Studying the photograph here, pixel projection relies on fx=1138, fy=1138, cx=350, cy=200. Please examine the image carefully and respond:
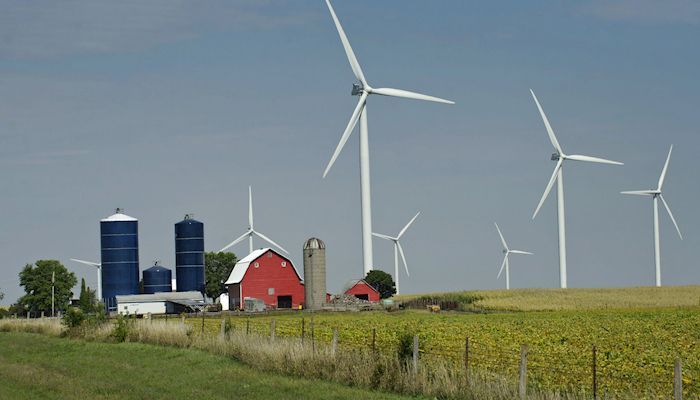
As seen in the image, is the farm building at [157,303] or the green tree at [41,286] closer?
the farm building at [157,303]

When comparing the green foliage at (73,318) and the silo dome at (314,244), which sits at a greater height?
the silo dome at (314,244)

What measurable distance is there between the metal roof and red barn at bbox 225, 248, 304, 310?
4240 millimetres

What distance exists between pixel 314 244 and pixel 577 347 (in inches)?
2590

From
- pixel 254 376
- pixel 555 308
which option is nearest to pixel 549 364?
pixel 254 376

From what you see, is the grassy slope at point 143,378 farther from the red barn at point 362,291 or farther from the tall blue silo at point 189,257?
the tall blue silo at point 189,257

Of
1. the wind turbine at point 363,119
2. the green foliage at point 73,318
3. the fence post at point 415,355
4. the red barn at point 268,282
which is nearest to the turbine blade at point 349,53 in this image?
the wind turbine at point 363,119

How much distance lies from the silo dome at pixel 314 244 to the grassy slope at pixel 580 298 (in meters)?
12.5

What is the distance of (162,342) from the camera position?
143ft

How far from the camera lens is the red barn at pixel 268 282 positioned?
342 ft

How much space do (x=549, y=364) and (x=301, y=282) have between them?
252 feet

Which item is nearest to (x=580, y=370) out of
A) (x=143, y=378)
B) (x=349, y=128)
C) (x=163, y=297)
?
(x=143, y=378)

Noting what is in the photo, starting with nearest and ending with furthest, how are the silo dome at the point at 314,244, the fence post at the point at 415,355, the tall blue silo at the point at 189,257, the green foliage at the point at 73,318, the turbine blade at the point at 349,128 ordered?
1. the fence post at the point at 415,355
2. the green foliage at the point at 73,318
3. the turbine blade at the point at 349,128
4. the silo dome at the point at 314,244
5. the tall blue silo at the point at 189,257

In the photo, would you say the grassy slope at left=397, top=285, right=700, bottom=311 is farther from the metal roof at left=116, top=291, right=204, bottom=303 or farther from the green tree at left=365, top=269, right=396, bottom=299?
the metal roof at left=116, top=291, right=204, bottom=303

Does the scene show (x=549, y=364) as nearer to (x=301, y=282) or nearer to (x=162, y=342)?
(x=162, y=342)
